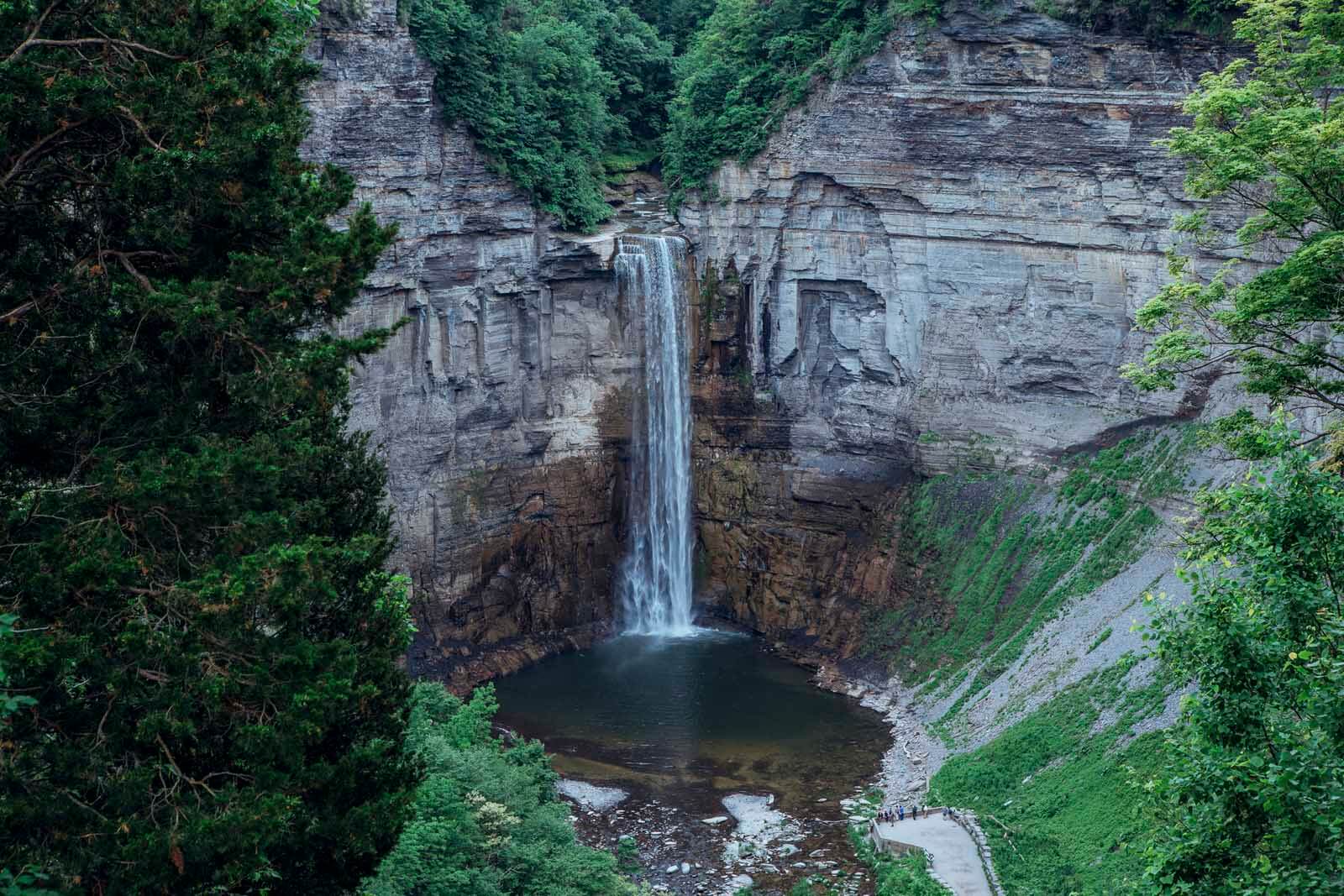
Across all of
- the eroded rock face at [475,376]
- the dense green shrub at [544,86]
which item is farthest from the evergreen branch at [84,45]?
the dense green shrub at [544,86]

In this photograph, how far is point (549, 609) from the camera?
47812 mm

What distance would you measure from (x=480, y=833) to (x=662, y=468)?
84.2 feet

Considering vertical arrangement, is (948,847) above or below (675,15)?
below

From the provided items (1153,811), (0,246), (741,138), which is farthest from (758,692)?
(0,246)

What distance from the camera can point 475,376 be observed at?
46.0 meters

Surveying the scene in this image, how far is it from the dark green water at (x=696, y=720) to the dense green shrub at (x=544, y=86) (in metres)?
14.9

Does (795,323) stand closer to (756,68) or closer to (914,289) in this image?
(914,289)

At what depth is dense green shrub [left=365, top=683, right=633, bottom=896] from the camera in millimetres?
22188

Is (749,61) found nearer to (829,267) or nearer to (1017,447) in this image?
(829,267)

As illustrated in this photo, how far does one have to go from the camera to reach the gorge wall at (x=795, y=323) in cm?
4172

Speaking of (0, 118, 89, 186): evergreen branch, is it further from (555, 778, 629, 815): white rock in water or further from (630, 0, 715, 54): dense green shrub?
(630, 0, 715, 54): dense green shrub

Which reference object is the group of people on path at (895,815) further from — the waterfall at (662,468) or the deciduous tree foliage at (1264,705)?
the deciduous tree foliage at (1264,705)

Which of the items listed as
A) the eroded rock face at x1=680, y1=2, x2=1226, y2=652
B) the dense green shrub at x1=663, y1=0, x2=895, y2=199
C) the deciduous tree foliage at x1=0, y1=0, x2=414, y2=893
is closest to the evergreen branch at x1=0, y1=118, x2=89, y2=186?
the deciduous tree foliage at x1=0, y1=0, x2=414, y2=893

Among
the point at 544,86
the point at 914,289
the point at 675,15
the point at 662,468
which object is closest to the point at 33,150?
the point at 914,289
